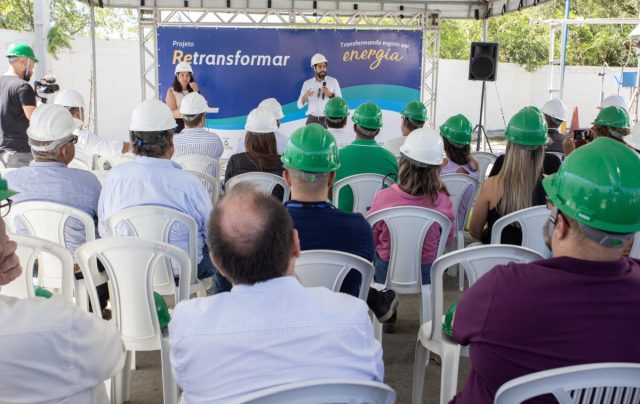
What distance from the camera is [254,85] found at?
32.4 ft

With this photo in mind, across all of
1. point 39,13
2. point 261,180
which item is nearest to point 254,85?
point 39,13

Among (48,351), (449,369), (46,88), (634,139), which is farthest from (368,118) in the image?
(46,88)

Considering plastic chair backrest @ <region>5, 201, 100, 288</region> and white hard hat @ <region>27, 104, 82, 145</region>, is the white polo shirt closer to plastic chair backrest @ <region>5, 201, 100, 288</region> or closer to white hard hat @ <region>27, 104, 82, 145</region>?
white hard hat @ <region>27, 104, 82, 145</region>

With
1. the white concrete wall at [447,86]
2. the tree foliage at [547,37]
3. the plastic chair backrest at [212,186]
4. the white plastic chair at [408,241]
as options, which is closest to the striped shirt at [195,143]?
the plastic chair backrest at [212,186]

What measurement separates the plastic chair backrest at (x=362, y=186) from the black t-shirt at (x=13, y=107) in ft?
11.9

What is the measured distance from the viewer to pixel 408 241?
3.54 m

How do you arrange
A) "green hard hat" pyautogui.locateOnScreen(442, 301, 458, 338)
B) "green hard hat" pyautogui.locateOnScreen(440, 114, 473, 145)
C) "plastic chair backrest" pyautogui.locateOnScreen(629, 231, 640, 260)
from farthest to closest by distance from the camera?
"green hard hat" pyautogui.locateOnScreen(440, 114, 473, 145)
"plastic chair backrest" pyautogui.locateOnScreen(629, 231, 640, 260)
"green hard hat" pyautogui.locateOnScreen(442, 301, 458, 338)

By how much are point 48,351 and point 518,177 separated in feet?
9.25

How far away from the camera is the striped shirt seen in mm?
5797

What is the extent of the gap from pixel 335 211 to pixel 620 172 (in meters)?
1.33

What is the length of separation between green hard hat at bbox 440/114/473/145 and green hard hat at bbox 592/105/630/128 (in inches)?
43.4

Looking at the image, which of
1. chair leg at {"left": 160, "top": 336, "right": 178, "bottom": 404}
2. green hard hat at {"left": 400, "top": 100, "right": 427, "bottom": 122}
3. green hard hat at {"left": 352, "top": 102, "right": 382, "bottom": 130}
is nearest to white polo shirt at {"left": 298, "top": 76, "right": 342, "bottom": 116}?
green hard hat at {"left": 400, "top": 100, "right": 427, "bottom": 122}

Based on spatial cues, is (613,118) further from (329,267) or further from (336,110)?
(329,267)

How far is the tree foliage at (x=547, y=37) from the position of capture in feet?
82.8
